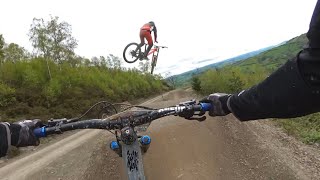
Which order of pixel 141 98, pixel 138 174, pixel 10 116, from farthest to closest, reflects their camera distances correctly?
pixel 141 98, pixel 10 116, pixel 138 174

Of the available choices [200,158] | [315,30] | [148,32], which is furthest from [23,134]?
[148,32]

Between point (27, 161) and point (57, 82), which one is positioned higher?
point (57, 82)

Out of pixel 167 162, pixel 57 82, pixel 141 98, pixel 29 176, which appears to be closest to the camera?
pixel 167 162

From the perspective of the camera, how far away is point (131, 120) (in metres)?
2.76

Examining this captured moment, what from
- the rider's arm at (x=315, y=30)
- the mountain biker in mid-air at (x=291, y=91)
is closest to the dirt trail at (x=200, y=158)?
the mountain biker in mid-air at (x=291, y=91)

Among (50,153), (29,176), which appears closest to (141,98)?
Answer: (50,153)

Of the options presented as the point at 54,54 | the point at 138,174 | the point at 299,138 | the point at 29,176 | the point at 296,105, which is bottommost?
the point at 299,138

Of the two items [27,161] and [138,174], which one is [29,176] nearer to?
[27,161]

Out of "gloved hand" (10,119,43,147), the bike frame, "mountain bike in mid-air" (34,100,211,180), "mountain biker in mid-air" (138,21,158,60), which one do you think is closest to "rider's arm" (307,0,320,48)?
"mountain bike in mid-air" (34,100,211,180)

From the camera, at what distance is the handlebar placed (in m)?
2.70

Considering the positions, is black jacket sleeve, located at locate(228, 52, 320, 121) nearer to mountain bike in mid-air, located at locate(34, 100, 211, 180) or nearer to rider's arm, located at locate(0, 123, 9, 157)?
mountain bike in mid-air, located at locate(34, 100, 211, 180)

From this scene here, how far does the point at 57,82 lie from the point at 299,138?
17.0 metres

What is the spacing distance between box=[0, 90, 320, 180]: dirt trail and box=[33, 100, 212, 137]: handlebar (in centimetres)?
499

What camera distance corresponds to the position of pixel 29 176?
10.1 metres
